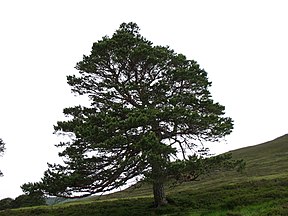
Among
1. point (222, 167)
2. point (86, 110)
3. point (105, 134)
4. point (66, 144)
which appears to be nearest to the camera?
point (105, 134)

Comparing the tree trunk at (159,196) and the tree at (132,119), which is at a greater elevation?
the tree at (132,119)

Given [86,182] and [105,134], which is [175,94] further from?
[86,182]

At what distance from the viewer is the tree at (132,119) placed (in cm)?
2370

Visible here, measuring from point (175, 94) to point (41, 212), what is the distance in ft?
58.5

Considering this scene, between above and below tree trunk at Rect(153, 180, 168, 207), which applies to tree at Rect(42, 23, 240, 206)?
above

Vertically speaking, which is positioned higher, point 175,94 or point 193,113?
point 175,94

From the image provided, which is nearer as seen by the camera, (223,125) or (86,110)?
(223,125)

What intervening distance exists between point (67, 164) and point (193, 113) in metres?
10.2

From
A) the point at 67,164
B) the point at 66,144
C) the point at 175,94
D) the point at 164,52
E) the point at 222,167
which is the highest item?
the point at 164,52

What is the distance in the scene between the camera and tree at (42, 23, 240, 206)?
933 inches

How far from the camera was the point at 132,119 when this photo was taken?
23422mm

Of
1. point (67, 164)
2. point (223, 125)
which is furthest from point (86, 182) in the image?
point (223, 125)

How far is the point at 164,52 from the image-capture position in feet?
94.7

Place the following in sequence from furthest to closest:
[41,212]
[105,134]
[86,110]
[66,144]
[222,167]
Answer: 1. [41,212]
2. [86,110]
3. [66,144]
4. [222,167]
5. [105,134]
